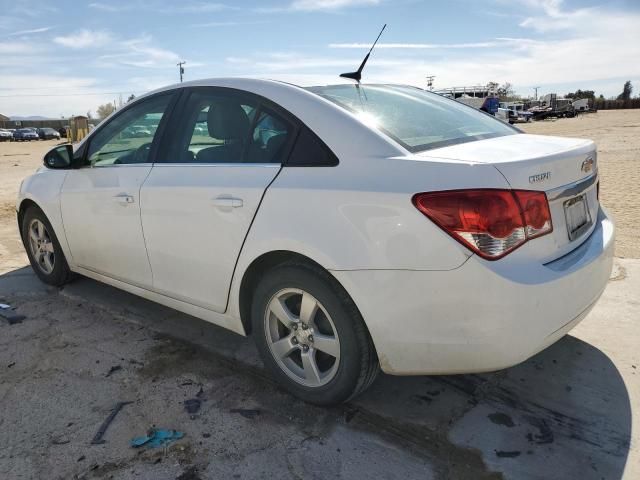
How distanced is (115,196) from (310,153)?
5.32 ft

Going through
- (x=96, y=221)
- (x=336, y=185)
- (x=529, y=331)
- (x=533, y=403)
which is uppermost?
(x=336, y=185)

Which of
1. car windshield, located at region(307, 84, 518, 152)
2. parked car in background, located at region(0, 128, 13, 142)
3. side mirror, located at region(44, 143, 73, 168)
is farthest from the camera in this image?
parked car in background, located at region(0, 128, 13, 142)

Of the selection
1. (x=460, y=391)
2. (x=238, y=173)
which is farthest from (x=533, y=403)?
(x=238, y=173)

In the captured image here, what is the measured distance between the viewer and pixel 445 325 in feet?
7.34

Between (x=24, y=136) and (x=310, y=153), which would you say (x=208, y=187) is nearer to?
(x=310, y=153)

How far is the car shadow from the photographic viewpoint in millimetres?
2371

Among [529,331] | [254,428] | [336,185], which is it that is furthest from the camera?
[254,428]

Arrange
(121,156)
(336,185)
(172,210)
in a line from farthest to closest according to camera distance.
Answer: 1. (121,156)
2. (172,210)
3. (336,185)

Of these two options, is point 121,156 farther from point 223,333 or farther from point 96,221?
point 223,333

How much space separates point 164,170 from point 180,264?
1.96 ft

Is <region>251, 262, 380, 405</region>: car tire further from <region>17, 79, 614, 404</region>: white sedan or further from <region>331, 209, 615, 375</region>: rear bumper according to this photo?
<region>331, 209, 615, 375</region>: rear bumper

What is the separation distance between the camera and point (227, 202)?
285cm

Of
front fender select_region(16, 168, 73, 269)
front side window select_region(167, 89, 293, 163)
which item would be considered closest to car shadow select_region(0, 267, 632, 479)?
front side window select_region(167, 89, 293, 163)

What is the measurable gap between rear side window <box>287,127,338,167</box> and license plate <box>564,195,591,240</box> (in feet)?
3.66
